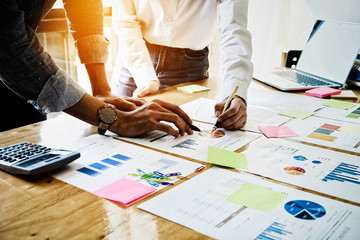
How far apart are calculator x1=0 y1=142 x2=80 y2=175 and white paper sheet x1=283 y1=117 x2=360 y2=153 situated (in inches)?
26.5

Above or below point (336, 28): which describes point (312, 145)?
below

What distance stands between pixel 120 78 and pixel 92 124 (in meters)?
0.81

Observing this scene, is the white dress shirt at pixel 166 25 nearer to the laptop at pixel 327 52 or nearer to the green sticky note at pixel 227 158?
the laptop at pixel 327 52

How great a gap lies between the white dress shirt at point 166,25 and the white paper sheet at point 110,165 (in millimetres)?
654

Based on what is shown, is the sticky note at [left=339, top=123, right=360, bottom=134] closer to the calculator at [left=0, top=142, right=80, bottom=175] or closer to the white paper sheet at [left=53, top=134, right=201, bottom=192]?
the white paper sheet at [left=53, top=134, right=201, bottom=192]

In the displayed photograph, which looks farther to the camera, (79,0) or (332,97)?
(332,97)

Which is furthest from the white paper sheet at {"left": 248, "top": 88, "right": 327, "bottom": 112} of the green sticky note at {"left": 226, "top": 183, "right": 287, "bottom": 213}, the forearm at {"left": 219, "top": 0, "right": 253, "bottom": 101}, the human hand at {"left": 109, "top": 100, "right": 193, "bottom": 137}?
the green sticky note at {"left": 226, "top": 183, "right": 287, "bottom": 213}

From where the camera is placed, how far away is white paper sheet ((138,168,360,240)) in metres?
0.61

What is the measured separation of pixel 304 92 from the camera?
1.68m

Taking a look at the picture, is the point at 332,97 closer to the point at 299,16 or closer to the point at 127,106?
the point at 127,106

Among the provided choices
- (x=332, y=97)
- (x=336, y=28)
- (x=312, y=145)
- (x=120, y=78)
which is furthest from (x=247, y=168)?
(x=336, y=28)

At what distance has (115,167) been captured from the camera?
2.81ft

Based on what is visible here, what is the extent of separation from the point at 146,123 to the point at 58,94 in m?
0.27

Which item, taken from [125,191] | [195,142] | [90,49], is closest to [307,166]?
[195,142]
